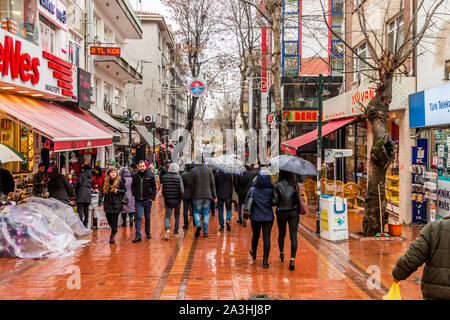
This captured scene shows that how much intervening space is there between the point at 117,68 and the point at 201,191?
579 inches

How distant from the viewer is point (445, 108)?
1002cm

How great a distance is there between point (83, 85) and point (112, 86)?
8.65 meters

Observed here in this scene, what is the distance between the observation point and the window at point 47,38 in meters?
13.8

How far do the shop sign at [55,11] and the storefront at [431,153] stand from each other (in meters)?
12.0

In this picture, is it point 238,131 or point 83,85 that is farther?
point 238,131

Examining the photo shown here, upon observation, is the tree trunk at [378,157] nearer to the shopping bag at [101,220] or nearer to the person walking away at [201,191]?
the person walking away at [201,191]

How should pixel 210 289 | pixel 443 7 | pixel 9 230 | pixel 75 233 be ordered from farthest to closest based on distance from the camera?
pixel 443 7, pixel 75 233, pixel 9 230, pixel 210 289

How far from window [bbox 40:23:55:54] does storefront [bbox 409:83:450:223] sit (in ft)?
39.3

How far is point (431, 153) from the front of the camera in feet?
38.2

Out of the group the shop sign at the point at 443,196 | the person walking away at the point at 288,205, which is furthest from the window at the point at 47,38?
the shop sign at the point at 443,196

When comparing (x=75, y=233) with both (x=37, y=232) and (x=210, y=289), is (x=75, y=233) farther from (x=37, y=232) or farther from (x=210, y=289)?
(x=210, y=289)
